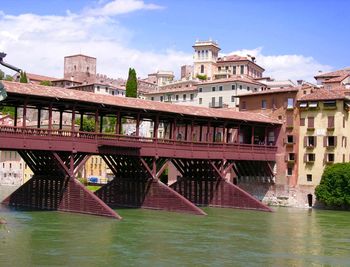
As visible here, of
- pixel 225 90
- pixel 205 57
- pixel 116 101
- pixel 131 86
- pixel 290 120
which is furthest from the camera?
pixel 205 57

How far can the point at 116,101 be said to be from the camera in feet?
142

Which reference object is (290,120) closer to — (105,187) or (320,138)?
(320,138)

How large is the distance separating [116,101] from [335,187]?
20153 millimetres

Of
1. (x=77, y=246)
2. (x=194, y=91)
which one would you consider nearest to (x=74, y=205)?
(x=77, y=246)

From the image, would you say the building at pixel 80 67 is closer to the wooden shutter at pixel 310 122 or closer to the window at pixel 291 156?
the window at pixel 291 156

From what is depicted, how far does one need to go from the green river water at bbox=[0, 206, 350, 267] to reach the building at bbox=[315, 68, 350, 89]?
1436 inches

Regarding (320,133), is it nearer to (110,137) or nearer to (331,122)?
(331,122)

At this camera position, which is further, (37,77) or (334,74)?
(37,77)

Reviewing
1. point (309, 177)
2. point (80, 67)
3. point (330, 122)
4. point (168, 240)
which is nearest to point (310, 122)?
point (330, 122)

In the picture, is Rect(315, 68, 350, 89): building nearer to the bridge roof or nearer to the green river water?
the bridge roof

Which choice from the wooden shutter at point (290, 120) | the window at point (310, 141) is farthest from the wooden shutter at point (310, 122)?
the wooden shutter at point (290, 120)

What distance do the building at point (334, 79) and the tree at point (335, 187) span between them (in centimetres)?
2481

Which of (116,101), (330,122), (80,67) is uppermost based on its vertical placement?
(80,67)

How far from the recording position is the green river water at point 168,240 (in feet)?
83.2
